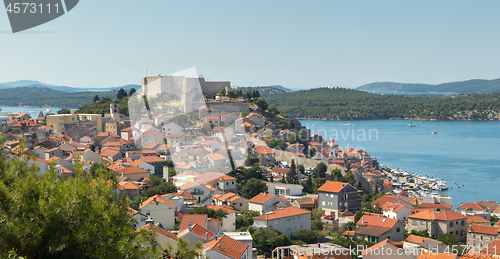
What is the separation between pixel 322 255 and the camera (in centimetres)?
541

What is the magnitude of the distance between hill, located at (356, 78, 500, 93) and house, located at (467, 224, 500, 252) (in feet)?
313

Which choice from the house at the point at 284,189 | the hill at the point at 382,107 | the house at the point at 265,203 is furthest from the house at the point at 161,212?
the hill at the point at 382,107

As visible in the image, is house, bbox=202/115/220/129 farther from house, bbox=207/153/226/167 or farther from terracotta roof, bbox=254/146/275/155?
house, bbox=207/153/226/167

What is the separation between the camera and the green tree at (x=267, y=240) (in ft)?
21.9

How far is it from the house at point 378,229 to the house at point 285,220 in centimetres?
99

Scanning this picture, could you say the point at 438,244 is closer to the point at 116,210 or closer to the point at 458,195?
the point at 116,210

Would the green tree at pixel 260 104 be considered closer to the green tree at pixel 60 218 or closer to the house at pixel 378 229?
the house at pixel 378 229

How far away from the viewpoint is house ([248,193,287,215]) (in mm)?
9122

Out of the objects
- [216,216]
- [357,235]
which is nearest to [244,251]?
[216,216]

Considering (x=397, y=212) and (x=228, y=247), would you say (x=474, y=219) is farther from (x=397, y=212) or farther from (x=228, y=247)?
(x=228, y=247)

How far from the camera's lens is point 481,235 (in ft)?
24.9

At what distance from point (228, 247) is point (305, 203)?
5.56 m

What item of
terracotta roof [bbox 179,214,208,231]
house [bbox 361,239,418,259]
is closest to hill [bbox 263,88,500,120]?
terracotta roof [bbox 179,214,208,231]

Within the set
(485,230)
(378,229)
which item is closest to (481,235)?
(485,230)
